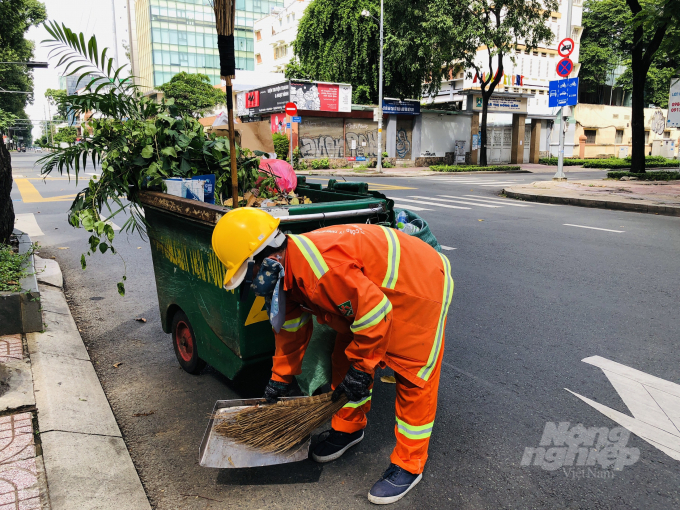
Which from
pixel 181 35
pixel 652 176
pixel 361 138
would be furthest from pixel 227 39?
pixel 181 35

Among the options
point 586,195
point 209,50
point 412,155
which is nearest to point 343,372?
point 586,195

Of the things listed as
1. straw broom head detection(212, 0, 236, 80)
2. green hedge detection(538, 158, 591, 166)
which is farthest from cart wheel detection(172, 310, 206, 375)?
green hedge detection(538, 158, 591, 166)

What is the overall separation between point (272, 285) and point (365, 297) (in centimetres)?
38

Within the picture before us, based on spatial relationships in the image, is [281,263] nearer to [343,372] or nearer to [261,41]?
[343,372]

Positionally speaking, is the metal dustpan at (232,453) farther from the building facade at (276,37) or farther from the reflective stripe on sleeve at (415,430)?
the building facade at (276,37)

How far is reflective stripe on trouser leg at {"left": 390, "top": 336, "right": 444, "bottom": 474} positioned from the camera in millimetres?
2219

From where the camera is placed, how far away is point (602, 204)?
11844 mm

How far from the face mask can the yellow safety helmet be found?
0.08 m

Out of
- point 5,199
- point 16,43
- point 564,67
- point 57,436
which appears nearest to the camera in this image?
point 57,436

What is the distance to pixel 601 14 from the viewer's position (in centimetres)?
4334

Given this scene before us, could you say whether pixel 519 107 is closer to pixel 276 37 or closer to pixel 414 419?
pixel 276 37

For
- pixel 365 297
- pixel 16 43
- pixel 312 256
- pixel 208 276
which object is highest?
pixel 16 43

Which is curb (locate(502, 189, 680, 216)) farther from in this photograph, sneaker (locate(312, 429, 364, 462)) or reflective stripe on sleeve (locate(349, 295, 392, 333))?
reflective stripe on sleeve (locate(349, 295, 392, 333))

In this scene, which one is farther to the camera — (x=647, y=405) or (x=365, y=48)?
(x=365, y=48)
